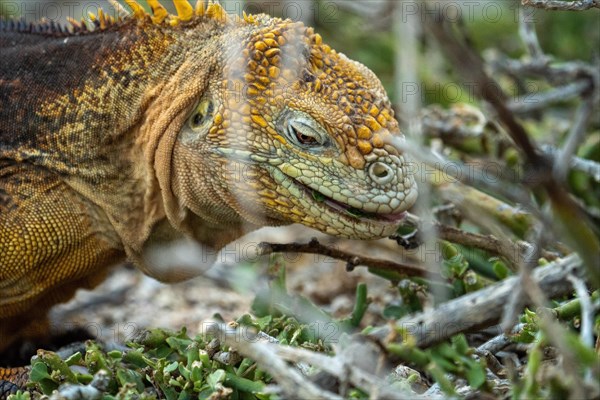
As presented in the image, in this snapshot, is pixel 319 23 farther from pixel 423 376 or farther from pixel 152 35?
pixel 423 376

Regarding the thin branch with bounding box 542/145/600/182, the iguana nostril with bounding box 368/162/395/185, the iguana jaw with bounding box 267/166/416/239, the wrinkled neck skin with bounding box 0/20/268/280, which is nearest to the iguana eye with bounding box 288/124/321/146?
the iguana jaw with bounding box 267/166/416/239

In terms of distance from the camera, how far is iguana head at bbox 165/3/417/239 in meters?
4.84

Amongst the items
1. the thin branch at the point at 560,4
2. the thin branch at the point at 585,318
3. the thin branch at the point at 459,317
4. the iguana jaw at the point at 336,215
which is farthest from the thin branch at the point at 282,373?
the thin branch at the point at 560,4

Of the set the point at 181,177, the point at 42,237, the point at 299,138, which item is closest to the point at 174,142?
the point at 181,177

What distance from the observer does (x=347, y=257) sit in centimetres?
555

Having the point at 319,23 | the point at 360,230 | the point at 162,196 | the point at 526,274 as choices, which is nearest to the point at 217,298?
the point at 162,196

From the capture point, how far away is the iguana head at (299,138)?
484 cm

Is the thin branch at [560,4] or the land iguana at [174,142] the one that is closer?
the thin branch at [560,4]

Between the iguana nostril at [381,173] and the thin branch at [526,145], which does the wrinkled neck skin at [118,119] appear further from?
the thin branch at [526,145]

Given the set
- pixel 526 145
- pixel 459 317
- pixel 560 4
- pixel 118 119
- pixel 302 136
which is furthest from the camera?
pixel 118 119

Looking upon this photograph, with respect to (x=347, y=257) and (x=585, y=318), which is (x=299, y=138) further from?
(x=585, y=318)

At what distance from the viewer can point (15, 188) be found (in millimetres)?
5305

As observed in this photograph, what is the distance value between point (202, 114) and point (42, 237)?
47.3 inches

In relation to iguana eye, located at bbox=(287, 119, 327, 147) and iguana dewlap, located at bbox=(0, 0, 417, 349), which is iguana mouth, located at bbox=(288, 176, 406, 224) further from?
iguana eye, located at bbox=(287, 119, 327, 147)
